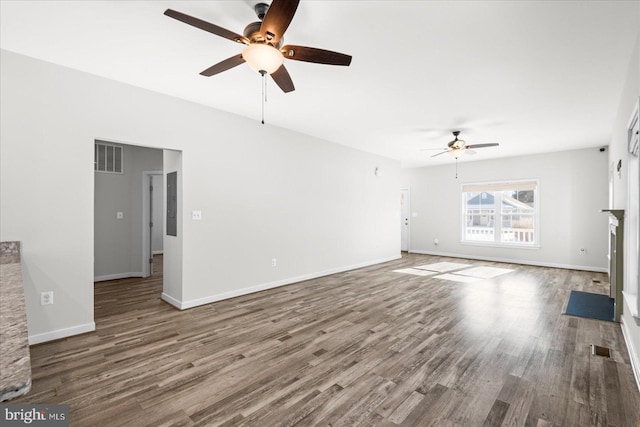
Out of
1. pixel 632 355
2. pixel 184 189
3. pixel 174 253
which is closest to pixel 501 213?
pixel 632 355

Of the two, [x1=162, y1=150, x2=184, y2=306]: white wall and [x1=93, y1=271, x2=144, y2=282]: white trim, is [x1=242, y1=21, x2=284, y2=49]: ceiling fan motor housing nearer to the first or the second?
[x1=162, y1=150, x2=184, y2=306]: white wall

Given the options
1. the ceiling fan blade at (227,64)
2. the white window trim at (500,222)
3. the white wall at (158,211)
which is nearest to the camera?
the ceiling fan blade at (227,64)

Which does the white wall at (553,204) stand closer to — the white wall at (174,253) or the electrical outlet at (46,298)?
the white wall at (174,253)

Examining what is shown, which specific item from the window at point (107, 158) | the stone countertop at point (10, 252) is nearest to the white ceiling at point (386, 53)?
the stone countertop at point (10, 252)

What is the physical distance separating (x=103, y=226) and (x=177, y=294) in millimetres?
2608

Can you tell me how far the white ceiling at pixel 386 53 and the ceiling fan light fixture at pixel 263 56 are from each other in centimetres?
33

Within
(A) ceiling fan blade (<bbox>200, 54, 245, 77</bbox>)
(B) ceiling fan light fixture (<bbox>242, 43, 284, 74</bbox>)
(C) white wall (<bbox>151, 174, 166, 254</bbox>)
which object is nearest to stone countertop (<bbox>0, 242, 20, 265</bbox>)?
(A) ceiling fan blade (<bbox>200, 54, 245, 77</bbox>)

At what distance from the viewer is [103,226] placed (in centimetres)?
544

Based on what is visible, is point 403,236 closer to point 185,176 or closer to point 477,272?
point 477,272

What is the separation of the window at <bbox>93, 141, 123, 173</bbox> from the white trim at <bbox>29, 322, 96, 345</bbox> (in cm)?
326

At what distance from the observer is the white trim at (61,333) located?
2863 millimetres

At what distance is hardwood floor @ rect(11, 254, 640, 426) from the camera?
1896 millimetres

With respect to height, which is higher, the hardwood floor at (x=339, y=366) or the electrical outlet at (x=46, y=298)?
the electrical outlet at (x=46, y=298)

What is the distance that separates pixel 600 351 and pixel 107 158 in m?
7.27
